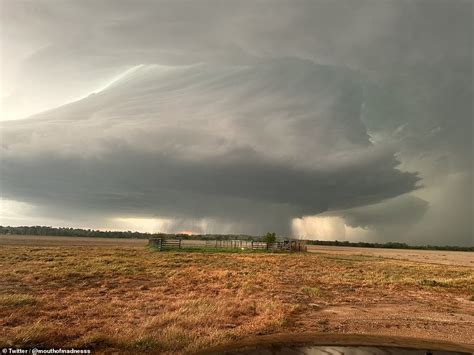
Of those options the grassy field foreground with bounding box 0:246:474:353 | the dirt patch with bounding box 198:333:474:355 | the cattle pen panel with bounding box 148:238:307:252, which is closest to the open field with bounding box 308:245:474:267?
the cattle pen panel with bounding box 148:238:307:252

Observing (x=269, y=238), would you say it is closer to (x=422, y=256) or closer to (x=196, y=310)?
(x=422, y=256)

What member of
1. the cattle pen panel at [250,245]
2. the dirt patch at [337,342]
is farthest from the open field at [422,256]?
the dirt patch at [337,342]

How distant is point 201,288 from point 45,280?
9.54m

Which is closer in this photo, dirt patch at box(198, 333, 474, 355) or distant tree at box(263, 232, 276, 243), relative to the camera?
dirt patch at box(198, 333, 474, 355)

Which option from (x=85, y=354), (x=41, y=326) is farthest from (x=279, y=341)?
(x=41, y=326)

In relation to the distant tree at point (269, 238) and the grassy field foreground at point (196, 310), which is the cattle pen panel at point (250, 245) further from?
the grassy field foreground at point (196, 310)

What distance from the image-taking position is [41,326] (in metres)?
11.2

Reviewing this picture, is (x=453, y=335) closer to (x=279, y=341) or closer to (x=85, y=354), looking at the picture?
(x=279, y=341)

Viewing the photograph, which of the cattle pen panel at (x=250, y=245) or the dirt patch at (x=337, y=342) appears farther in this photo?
the cattle pen panel at (x=250, y=245)

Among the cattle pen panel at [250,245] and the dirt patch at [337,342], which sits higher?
the cattle pen panel at [250,245]

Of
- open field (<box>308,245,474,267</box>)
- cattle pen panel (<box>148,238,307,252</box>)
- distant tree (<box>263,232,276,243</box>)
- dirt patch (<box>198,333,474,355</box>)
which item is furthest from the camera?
distant tree (<box>263,232,276,243</box>)

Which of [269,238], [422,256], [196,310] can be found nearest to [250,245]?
[269,238]

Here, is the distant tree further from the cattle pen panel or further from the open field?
the open field

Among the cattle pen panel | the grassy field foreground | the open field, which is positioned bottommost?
the grassy field foreground
